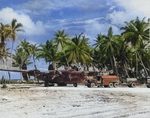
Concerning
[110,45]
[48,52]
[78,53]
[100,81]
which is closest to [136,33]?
[110,45]

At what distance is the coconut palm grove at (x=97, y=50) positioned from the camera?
32.8m

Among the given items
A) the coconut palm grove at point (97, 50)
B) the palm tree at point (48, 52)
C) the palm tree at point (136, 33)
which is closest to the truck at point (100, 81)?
the coconut palm grove at point (97, 50)

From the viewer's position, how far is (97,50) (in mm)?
45031

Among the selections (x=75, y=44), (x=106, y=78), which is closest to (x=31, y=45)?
(x=75, y=44)

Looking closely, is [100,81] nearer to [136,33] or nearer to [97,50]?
[136,33]

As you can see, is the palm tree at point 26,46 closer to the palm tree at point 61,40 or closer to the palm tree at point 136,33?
the palm tree at point 61,40

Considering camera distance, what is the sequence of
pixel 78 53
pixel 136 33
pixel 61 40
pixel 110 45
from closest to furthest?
pixel 136 33
pixel 78 53
pixel 110 45
pixel 61 40

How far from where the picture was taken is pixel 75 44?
1433 inches

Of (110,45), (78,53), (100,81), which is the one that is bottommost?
(100,81)

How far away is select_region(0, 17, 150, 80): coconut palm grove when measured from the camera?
107 feet

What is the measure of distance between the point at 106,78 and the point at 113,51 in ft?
46.0

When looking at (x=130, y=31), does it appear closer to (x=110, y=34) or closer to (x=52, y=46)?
(x=110, y=34)

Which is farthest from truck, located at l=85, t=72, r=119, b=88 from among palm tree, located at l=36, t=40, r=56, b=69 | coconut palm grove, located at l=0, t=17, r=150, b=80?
palm tree, located at l=36, t=40, r=56, b=69

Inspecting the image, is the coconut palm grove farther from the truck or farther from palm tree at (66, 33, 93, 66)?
the truck
